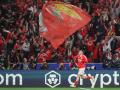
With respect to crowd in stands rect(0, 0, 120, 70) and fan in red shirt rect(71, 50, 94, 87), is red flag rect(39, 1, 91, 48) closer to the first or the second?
fan in red shirt rect(71, 50, 94, 87)

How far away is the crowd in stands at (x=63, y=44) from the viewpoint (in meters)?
24.9

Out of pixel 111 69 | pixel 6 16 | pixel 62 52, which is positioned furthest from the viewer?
pixel 6 16

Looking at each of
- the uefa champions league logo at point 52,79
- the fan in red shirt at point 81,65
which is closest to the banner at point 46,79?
the uefa champions league logo at point 52,79

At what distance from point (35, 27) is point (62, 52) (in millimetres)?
2190

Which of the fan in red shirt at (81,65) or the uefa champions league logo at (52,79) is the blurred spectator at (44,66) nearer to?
the uefa champions league logo at (52,79)

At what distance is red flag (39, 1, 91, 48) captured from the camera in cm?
2348

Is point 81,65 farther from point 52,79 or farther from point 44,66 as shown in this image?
point 44,66

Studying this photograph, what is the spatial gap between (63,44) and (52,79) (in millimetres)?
2159

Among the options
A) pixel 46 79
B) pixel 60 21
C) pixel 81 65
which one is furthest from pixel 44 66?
pixel 60 21

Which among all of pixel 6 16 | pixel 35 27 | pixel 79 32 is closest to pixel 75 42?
pixel 79 32

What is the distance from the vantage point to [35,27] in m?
26.7

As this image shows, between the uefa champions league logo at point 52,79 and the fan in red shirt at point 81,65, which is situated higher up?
the fan in red shirt at point 81,65

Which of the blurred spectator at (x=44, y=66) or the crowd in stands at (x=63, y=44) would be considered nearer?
the blurred spectator at (x=44, y=66)

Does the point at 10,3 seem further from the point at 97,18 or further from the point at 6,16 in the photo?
the point at 97,18
